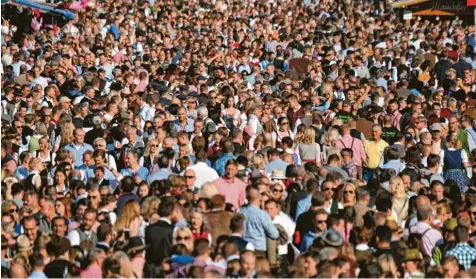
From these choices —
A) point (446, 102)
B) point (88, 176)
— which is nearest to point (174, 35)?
point (446, 102)

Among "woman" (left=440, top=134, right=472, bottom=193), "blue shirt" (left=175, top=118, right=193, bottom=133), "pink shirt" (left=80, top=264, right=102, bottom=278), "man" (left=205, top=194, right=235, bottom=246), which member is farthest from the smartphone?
"blue shirt" (left=175, top=118, right=193, bottom=133)

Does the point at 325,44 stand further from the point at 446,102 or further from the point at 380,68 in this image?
the point at 446,102

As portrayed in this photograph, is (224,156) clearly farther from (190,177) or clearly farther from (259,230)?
(259,230)

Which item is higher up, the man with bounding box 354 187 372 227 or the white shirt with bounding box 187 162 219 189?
the white shirt with bounding box 187 162 219 189

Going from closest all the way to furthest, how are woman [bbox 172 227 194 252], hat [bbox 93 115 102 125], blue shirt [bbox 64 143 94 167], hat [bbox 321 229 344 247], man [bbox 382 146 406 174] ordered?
1. woman [bbox 172 227 194 252]
2. hat [bbox 321 229 344 247]
3. man [bbox 382 146 406 174]
4. blue shirt [bbox 64 143 94 167]
5. hat [bbox 93 115 102 125]

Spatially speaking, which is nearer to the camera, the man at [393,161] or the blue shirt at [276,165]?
the blue shirt at [276,165]

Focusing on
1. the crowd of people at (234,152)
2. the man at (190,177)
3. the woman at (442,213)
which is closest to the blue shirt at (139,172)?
the crowd of people at (234,152)

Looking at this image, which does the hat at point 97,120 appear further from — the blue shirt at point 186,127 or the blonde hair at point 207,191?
the blonde hair at point 207,191

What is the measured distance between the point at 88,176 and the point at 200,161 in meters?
1.59

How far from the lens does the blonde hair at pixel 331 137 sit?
1911cm

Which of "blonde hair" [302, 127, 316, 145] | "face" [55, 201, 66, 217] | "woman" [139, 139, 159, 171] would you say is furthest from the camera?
"blonde hair" [302, 127, 316, 145]

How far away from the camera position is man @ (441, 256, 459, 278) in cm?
1287

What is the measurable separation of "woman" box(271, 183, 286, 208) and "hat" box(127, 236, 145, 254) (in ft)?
7.55

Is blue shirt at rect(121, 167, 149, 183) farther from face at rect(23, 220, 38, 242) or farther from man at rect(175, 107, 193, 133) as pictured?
man at rect(175, 107, 193, 133)
